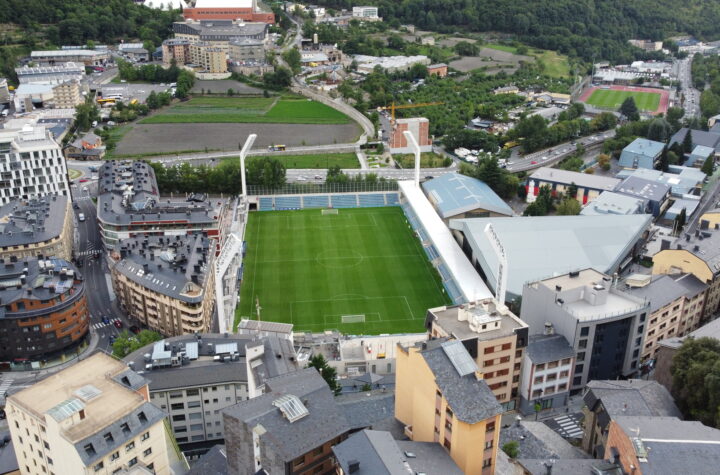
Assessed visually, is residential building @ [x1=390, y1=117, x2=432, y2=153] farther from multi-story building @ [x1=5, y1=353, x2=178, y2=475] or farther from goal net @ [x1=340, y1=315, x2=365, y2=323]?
multi-story building @ [x1=5, y1=353, x2=178, y2=475]

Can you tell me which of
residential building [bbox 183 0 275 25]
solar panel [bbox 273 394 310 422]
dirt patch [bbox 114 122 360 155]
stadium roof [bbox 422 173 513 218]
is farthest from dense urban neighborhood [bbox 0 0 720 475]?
residential building [bbox 183 0 275 25]

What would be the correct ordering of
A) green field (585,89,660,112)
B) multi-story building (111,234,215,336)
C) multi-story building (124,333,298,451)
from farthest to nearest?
green field (585,89,660,112) < multi-story building (111,234,215,336) < multi-story building (124,333,298,451)

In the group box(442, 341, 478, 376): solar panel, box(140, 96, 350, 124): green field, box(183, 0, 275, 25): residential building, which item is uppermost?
box(183, 0, 275, 25): residential building

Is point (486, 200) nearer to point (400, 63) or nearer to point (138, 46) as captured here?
point (400, 63)

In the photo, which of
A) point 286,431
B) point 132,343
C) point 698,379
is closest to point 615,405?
point 698,379

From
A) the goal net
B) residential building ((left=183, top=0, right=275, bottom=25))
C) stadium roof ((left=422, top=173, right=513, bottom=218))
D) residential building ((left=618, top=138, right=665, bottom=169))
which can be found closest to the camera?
the goal net

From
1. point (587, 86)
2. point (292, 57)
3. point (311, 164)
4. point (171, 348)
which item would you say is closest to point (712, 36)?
point (587, 86)

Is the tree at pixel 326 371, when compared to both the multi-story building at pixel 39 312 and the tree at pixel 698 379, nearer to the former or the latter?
the multi-story building at pixel 39 312
